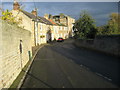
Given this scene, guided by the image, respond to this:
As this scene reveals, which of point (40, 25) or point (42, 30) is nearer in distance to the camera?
point (40, 25)

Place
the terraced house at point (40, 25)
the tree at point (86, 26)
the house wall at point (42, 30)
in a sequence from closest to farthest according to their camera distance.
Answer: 1. the tree at point (86, 26)
2. the terraced house at point (40, 25)
3. the house wall at point (42, 30)

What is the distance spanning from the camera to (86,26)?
1001 inches

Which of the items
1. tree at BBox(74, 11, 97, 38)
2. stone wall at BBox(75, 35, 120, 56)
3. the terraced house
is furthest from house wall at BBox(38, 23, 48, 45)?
stone wall at BBox(75, 35, 120, 56)

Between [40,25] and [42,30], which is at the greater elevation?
[40,25]

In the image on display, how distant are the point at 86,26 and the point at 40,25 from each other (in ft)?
49.4

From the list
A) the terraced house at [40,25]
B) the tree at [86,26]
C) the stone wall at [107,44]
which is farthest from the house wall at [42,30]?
the stone wall at [107,44]

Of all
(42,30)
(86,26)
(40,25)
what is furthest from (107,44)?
(42,30)

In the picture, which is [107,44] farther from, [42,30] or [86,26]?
[42,30]

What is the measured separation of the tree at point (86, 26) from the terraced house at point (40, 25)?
1065 centimetres

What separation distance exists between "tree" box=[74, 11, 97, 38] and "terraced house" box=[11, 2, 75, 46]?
10654 mm

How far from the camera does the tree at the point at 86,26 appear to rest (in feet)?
83.4

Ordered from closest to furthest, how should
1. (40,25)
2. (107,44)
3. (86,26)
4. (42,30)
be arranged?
(107,44), (86,26), (40,25), (42,30)

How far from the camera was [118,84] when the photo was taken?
18.9ft

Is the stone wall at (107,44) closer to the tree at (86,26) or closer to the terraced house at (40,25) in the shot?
the tree at (86,26)
